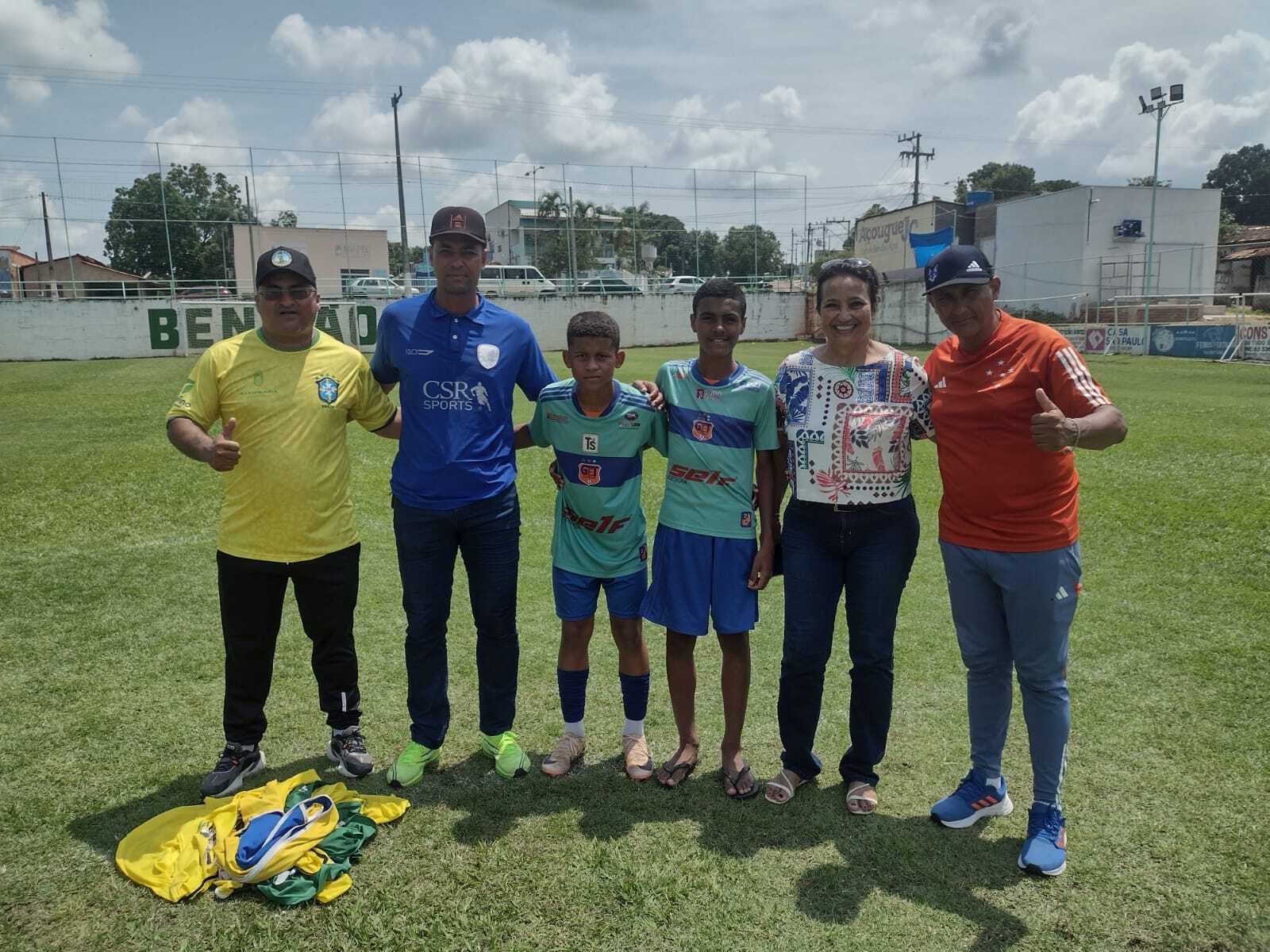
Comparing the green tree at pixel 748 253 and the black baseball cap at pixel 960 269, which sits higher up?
the green tree at pixel 748 253

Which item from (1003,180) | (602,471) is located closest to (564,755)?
(602,471)

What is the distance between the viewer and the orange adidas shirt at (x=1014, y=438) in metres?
3.04

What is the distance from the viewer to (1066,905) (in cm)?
288

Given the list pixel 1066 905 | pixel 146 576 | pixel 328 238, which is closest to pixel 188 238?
pixel 328 238

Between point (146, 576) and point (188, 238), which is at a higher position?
point (188, 238)

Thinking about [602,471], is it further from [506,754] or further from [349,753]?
[349,753]

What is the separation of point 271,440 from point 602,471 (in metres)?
1.36

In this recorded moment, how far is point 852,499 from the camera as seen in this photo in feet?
10.9

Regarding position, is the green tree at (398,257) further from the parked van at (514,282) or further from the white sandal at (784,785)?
the white sandal at (784,785)

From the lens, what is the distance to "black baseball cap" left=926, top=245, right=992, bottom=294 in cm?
311

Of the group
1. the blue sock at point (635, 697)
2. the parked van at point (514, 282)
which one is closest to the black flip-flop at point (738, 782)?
the blue sock at point (635, 697)

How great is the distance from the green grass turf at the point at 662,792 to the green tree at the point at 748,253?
42550 mm

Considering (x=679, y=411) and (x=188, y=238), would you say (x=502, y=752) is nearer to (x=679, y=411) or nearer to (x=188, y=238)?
(x=679, y=411)

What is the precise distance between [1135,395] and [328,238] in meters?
41.5
